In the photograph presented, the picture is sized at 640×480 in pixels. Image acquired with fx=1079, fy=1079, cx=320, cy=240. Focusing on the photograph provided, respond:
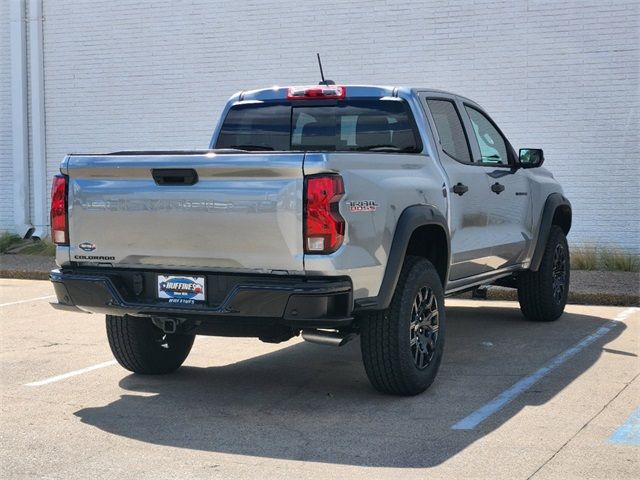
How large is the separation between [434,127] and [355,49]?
798 cm

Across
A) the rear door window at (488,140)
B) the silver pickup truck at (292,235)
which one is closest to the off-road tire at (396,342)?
the silver pickup truck at (292,235)

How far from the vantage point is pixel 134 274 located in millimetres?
6719

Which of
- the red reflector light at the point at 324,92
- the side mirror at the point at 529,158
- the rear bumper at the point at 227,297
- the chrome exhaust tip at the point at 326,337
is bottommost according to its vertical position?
the chrome exhaust tip at the point at 326,337

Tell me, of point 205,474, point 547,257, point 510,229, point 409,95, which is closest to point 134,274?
point 205,474

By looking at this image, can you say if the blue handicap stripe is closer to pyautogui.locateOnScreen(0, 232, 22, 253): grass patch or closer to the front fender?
the front fender

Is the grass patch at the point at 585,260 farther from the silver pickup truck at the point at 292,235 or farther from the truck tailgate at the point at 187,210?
the truck tailgate at the point at 187,210

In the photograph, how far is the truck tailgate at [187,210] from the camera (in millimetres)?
6227

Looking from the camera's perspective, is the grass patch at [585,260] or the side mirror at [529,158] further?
the grass patch at [585,260]

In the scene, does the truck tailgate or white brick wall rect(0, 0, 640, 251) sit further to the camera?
white brick wall rect(0, 0, 640, 251)

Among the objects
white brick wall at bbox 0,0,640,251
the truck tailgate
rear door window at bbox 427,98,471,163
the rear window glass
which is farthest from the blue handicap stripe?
white brick wall at bbox 0,0,640,251

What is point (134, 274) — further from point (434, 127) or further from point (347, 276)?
point (434, 127)

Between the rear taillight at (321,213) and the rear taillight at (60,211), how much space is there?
172 centimetres

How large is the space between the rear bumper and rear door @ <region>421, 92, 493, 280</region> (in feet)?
5.92

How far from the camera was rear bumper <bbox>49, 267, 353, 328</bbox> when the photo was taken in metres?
6.18
